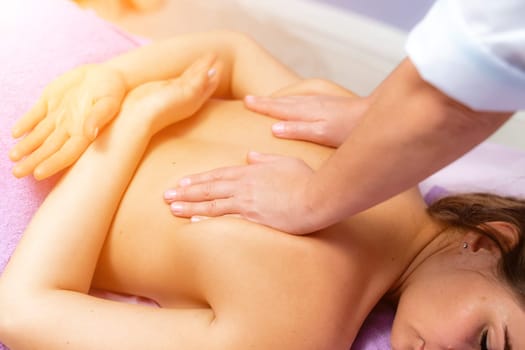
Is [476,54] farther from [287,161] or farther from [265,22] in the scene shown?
[265,22]

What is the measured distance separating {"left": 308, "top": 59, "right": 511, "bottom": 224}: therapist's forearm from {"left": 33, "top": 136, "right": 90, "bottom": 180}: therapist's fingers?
0.39m

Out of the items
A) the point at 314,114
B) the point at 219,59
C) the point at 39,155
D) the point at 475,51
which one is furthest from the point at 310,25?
the point at 475,51

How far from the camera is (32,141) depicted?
0.88 meters

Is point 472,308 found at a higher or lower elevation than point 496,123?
lower

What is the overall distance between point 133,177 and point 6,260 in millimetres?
209

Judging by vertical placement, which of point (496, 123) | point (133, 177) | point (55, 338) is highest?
point (496, 123)

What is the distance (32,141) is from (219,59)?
1.14 feet

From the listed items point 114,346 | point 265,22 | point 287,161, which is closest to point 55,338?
point 114,346

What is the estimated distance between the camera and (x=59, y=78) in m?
0.96

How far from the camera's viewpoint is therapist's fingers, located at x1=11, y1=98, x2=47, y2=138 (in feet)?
2.93

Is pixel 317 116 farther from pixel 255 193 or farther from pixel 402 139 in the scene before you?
pixel 402 139

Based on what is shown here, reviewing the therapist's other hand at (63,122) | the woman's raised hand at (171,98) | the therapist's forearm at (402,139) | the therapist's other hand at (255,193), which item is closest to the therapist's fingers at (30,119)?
the therapist's other hand at (63,122)

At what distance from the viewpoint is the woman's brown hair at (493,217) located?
0.81m

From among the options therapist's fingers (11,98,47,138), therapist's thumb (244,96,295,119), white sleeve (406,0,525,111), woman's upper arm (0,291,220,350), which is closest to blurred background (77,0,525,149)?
therapist's thumb (244,96,295,119)
